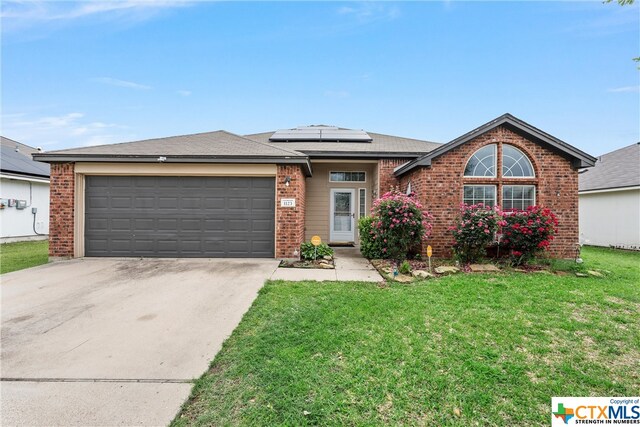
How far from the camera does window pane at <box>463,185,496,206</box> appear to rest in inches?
327

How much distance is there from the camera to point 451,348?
3203 mm

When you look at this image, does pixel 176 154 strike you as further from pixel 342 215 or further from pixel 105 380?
pixel 105 380

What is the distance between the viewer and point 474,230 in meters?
7.27

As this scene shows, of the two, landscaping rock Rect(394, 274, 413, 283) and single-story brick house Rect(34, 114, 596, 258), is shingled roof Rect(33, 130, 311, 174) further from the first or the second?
landscaping rock Rect(394, 274, 413, 283)

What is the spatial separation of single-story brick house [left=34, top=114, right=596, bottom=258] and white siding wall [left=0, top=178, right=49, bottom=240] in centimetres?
727

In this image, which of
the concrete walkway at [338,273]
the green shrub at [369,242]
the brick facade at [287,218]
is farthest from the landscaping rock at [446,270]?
the brick facade at [287,218]

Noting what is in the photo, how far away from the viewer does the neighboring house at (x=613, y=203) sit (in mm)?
11945

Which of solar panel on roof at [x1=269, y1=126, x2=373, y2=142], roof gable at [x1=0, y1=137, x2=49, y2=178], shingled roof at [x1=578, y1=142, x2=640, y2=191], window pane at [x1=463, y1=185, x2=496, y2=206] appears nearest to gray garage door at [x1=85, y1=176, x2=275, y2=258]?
solar panel on roof at [x1=269, y1=126, x2=373, y2=142]

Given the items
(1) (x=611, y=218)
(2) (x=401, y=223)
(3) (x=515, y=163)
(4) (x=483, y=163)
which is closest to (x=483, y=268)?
(2) (x=401, y=223)

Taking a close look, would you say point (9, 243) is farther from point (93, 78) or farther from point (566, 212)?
point (566, 212)

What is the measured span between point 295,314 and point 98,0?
30.6 feet

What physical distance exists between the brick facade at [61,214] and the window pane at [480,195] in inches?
455

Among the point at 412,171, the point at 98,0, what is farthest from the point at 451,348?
the point at 98,0

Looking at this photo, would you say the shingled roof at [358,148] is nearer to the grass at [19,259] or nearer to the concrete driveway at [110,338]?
the concrete driveway at [110,338]
